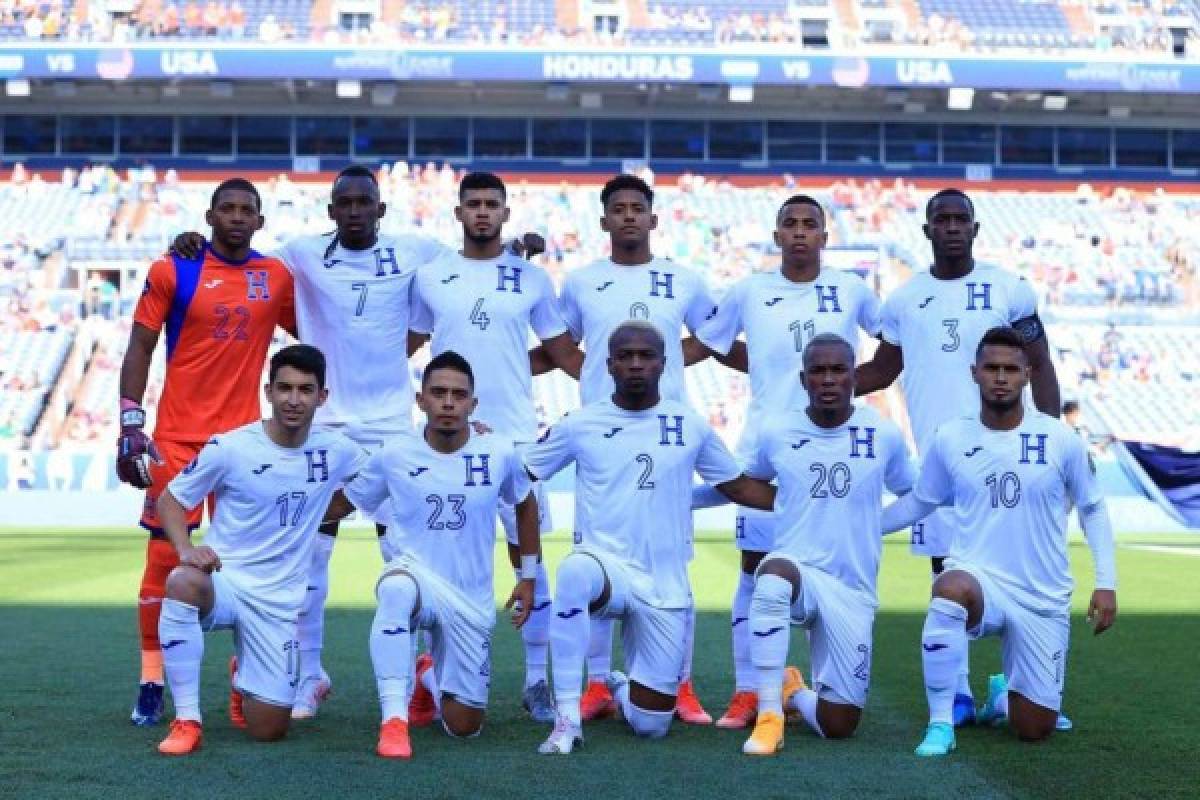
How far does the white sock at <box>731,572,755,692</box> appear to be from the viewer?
21.2 feet

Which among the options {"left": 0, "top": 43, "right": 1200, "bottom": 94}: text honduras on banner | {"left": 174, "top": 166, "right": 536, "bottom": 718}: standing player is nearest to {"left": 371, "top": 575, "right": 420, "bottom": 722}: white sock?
{"left": 174, "top": 166, "right": 536, "bottom": 718}: standing player

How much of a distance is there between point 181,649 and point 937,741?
2559 millimetres

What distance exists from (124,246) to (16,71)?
6.13 metres

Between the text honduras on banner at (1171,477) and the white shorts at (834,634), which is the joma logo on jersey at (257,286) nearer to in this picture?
the white shorts at (834,634)

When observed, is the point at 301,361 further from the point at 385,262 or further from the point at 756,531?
the point at 756,531

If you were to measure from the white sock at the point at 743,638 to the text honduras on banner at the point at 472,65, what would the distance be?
28.2 metres

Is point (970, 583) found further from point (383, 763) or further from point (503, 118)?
point (503, 118)

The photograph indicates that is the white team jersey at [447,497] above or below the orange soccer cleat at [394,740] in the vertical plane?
above

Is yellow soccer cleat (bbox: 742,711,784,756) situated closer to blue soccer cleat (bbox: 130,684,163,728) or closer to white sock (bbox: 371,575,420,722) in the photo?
white sock (bbox: 371,575,420,722)

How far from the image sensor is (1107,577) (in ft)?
19.6

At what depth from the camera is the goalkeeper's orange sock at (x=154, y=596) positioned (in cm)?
626

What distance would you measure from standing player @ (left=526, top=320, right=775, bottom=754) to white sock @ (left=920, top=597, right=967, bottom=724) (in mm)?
818

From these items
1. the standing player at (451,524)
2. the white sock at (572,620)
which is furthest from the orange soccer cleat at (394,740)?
the white sock at (572,620)

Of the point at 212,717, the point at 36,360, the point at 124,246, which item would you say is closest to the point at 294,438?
the point at 212,717
